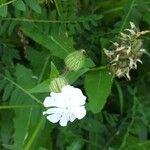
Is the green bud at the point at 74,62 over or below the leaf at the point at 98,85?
over

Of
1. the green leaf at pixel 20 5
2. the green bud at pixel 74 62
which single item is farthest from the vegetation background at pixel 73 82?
the green bud at pixel 74 62

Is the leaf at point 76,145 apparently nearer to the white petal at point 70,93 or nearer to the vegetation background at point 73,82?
the vegetation background at point 73,82

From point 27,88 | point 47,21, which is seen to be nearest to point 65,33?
point 47,21

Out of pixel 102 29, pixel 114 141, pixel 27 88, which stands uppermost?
pixel 102 29

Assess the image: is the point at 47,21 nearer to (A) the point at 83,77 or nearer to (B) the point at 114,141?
(A) the point at 83,77

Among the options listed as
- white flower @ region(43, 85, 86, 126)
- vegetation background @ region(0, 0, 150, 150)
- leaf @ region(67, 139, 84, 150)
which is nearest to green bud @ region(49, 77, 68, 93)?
white flower @ region(43, 85, 86, 126)

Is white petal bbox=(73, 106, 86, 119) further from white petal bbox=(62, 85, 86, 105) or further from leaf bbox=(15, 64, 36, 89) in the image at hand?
leaf bbox=(15, 64, 36, 89)
